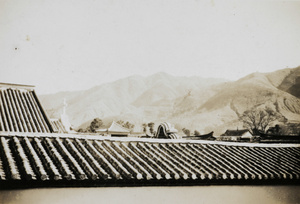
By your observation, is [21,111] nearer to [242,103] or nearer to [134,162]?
[134,162]

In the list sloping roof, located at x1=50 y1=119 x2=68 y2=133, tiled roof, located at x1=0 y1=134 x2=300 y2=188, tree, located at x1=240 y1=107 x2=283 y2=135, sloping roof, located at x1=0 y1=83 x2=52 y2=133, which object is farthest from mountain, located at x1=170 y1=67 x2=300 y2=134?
tiled roof, located at x1=0 y1=134 x2=300 y2=188

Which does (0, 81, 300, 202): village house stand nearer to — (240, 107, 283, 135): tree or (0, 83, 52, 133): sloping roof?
(0, 83, 52, 133): sloping roof

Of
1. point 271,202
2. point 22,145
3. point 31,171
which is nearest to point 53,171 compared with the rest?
point 31,171

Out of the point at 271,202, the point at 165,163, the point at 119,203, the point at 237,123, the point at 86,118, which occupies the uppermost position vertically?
the point at 165,163

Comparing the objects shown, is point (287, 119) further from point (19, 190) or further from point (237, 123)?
point (19, 190)

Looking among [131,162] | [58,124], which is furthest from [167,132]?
[58,124]

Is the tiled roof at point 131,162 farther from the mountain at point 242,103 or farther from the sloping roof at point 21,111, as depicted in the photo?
the mountain at point 242,103

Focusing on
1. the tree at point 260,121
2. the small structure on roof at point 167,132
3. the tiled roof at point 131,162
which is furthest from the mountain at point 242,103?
the tiled roof at point 131,162
